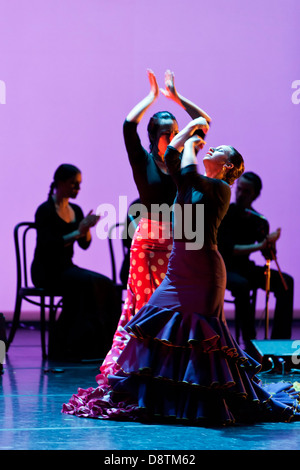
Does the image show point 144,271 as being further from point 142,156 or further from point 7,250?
point 7,250

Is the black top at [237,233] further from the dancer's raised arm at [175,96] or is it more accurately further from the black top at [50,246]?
the dancer's raised arm at [175,96]

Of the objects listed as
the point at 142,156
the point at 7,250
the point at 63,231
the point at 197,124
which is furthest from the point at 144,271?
the point at 7,250

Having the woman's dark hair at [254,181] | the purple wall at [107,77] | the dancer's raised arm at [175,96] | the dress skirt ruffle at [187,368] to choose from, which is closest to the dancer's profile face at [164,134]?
the dancer's raised arm at [175,96]

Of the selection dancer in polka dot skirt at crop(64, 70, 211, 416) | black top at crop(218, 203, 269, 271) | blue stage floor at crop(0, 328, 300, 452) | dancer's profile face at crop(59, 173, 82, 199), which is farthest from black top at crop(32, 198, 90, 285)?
dancer in polka dot skirt at crop(64, 70, 211, 416)

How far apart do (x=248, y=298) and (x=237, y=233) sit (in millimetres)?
484

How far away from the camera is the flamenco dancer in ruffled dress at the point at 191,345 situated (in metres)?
3.04

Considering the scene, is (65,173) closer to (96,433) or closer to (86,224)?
(86,224)

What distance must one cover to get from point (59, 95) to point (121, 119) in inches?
21.5

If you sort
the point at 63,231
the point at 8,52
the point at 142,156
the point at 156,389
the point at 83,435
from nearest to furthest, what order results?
the point at 83,435 → the point at 156,389 → the point at 142,156 → the point at 63,231 → the point at 8,52

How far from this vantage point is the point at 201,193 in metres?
3.14

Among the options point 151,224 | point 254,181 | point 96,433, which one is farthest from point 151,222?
point 254,181

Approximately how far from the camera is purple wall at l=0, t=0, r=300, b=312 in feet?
21.1

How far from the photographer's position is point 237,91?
674cm

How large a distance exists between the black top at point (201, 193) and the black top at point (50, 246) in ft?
6.53
